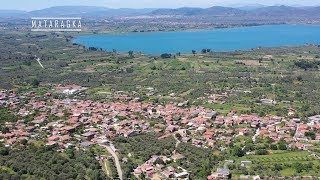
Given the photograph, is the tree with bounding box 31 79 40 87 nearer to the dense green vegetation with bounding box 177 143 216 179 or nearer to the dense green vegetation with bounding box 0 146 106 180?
the dense green vegetation with bounding box 0 146 106 180

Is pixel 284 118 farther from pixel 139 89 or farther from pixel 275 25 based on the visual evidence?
pixel 275 25

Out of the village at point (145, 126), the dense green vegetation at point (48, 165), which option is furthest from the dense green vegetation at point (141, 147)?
the dense green vegetation at point (48, 165)

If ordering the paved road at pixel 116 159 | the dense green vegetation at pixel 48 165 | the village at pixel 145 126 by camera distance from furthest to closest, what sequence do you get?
1. the village at pixel 145 126
2. the paved road at pixel 116 159
3. the dense green vegetation at pixel 48 165

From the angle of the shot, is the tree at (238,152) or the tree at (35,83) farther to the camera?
the tree at (35,83)

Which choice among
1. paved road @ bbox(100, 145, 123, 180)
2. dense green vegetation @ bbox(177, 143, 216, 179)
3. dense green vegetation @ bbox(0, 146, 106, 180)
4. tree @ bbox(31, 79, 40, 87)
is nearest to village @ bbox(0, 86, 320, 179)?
paved road @ bbox(100, 145, 123, 180)

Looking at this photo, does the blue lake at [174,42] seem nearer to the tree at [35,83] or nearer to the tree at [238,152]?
the tree at [35,83]

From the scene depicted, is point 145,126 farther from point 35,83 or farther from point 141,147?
point 35,83

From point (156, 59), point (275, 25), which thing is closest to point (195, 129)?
point (156, 59)
